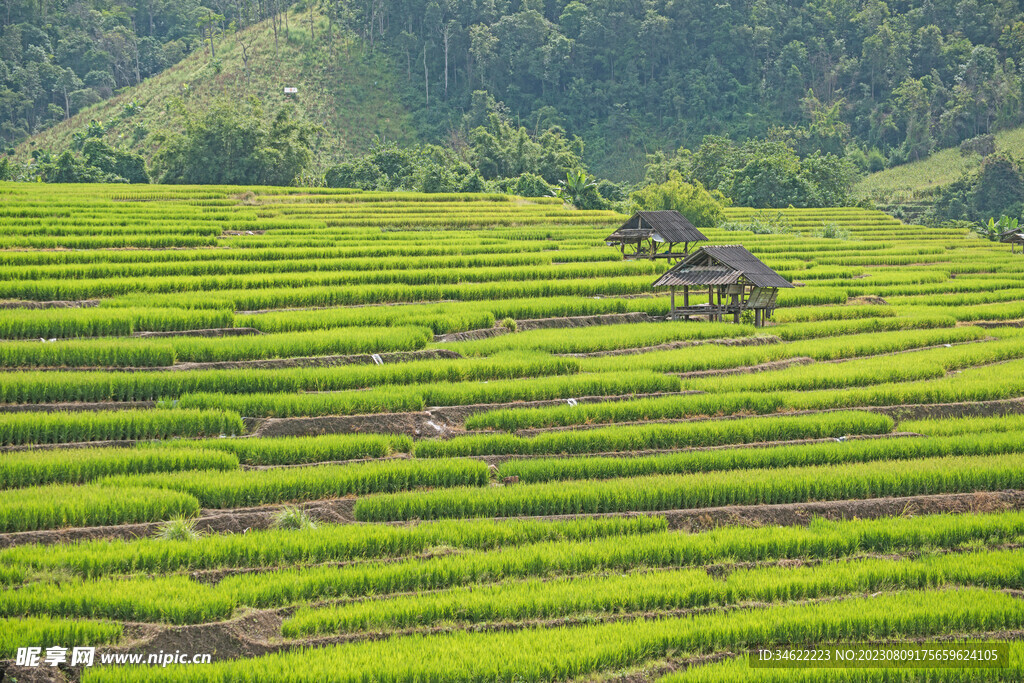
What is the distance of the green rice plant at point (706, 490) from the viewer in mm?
13266

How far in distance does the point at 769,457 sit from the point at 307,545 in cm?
754

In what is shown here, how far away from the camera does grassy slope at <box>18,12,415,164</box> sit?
225 ft

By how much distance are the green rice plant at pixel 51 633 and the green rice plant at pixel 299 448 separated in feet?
18.2

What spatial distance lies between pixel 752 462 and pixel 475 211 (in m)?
30.1

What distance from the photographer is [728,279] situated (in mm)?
25156

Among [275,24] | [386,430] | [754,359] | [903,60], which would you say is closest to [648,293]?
[754,359]

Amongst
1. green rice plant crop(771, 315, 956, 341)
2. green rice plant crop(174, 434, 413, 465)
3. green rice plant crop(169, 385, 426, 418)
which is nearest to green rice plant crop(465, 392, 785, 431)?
green rice plant crop(169, 385, 426, 418)

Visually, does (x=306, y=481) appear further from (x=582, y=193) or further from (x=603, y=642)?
(x=582, y=193)

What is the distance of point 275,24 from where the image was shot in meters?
75.8

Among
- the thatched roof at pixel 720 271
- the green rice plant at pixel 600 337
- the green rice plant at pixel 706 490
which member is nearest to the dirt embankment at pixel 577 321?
the green rice plant at pixel 600 337

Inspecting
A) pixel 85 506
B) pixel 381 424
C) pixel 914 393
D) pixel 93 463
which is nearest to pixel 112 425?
pixel 93 463

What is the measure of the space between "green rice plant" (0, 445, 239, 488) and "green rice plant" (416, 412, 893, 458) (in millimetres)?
3262

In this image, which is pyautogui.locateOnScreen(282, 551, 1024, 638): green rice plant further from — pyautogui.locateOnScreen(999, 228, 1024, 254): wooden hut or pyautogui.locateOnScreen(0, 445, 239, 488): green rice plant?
pyautogui.locateOnScreen(999, 228, 1024, 254): wooden hut

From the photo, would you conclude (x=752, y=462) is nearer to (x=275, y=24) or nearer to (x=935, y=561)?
(x=935, y=561)
